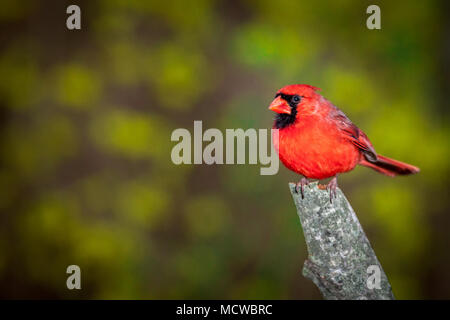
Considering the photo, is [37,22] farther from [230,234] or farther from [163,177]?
[230,234]

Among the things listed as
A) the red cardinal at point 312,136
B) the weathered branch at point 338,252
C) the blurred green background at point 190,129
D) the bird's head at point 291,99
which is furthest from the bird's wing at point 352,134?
the blurred green background at point 190,129

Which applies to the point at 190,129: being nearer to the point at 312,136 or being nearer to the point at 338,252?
the point at 312,136

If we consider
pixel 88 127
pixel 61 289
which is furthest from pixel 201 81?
pixel 61 289

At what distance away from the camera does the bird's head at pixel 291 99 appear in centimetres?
146

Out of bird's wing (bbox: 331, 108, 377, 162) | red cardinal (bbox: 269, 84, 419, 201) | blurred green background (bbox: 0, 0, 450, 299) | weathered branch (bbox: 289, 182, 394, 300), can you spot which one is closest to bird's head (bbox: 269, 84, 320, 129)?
red cardinal (bbox: 269, 84, 419, 201)

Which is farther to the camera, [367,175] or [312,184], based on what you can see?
[367,175]

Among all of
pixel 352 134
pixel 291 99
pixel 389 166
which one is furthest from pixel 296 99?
pixel 389 166

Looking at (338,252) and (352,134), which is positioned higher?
(352,134)

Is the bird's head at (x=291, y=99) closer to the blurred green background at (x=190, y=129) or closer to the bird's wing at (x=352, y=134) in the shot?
the bird's wing at (x=352, y=134)

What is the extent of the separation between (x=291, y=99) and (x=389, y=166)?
1.89 ft

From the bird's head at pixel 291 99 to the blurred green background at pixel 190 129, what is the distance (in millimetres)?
1753

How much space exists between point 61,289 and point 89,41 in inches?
84.8

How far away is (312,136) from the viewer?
1.41 meters

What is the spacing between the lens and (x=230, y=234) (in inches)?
135
